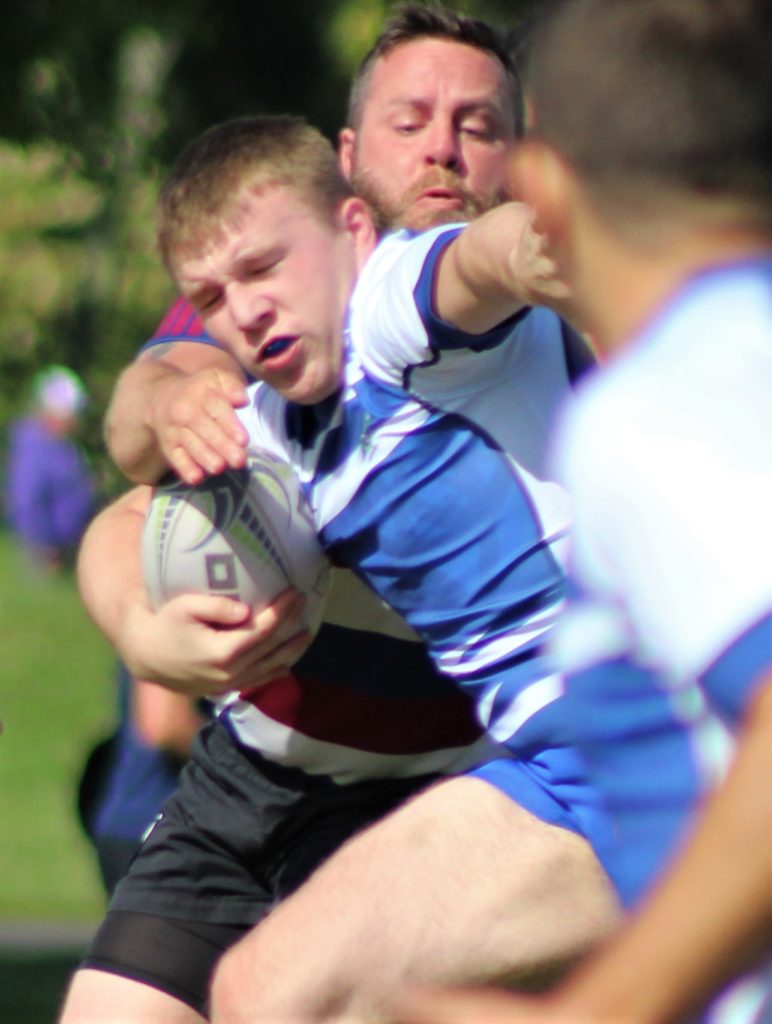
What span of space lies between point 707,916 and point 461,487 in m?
1.79

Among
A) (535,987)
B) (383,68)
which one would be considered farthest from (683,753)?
(383,68)

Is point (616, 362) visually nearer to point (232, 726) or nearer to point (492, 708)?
point (492, 708)

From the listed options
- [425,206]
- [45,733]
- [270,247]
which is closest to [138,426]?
[270,247]

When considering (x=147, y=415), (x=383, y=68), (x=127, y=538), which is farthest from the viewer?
(x=383, y=68)

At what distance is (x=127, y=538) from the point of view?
12.7 ft

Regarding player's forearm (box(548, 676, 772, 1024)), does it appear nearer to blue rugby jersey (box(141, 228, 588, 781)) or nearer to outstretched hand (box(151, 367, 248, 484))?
blue rugby jersey (box(141, 228, 588, 781))

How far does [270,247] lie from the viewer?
3.45 m

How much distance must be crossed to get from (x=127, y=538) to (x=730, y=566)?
91.8 inches

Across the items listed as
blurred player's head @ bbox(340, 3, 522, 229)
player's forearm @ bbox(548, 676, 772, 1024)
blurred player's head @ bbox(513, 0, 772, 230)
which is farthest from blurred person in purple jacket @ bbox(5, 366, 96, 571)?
player's forearm @ bbox(548, 676, 772, 1024)

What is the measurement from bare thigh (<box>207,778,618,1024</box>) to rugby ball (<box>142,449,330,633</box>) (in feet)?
1.61

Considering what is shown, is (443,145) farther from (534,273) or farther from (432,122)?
(534,273)

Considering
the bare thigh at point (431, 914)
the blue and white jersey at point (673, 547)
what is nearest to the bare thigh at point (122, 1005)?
the bare thigh at point (431, 914)

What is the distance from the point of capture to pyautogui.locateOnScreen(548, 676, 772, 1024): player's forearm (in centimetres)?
159

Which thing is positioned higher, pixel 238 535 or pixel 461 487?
pixel 461 487
